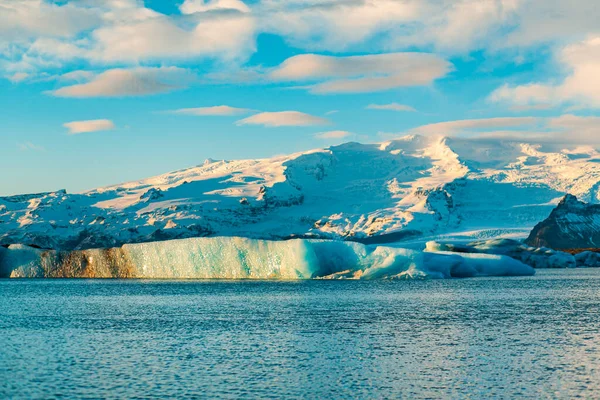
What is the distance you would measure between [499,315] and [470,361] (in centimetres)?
1651

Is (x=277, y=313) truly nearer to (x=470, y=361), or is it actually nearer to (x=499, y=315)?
(x=499, y=315)

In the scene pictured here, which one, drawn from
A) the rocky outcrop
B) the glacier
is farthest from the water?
the rocky outcrop

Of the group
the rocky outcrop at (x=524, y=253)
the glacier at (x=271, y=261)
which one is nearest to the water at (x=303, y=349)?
the glacier at (x=271, y=261)

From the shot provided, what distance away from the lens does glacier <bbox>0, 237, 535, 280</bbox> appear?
2859 inches

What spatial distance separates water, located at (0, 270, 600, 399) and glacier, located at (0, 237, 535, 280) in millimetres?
20274

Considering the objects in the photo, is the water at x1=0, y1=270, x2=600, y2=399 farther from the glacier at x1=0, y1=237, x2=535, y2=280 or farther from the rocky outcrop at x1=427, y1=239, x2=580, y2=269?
the rocky outcrop at x1=427, y1=239, x2=580, y2=269

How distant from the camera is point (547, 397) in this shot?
20016 mm

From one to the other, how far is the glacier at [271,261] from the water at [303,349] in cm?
2027

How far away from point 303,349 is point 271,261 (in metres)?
45.3

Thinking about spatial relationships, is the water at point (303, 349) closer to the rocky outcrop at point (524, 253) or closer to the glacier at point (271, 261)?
the glacier at point (271, 261)

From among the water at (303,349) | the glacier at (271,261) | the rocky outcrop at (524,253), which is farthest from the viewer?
the rocky outcrop at (524,253)

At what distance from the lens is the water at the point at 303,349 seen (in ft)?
70.7

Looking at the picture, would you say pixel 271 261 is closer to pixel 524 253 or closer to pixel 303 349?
pixel 303 349

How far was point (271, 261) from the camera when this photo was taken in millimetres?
74000
